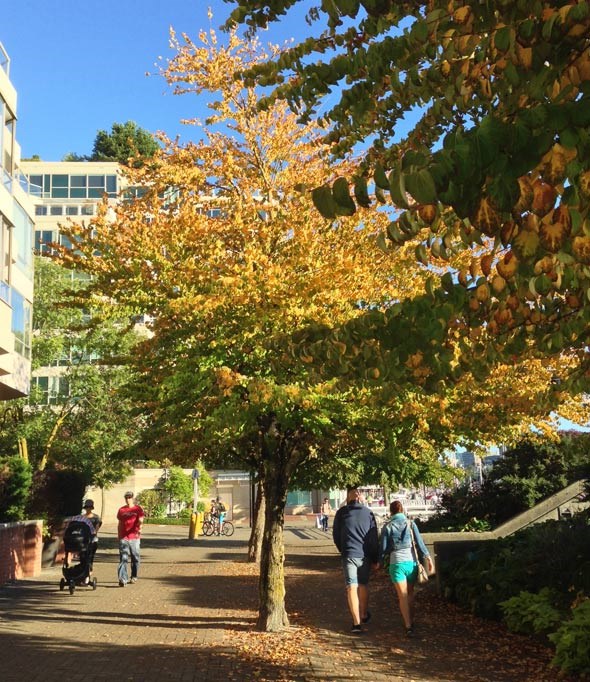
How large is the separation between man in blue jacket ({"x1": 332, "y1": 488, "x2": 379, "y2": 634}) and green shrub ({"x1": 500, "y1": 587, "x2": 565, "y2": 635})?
1.69 meters

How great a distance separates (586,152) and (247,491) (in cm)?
6281

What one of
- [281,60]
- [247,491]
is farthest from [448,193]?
[247,491]

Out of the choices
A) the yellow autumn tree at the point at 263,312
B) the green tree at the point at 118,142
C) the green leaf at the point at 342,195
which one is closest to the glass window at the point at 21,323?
the yellow autumn tree at the point at 263,312

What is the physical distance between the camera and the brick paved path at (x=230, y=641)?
737cm

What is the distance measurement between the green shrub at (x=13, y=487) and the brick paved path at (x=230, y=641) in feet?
12.3

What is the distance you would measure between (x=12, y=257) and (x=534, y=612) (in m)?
14.8

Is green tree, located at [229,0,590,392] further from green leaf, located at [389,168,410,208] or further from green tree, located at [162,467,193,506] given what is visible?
green tree, located at [162,467,193,506]

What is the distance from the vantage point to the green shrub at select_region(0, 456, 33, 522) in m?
18.2

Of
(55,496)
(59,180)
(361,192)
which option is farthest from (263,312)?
(59,180)

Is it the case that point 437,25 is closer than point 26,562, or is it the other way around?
point 437,25

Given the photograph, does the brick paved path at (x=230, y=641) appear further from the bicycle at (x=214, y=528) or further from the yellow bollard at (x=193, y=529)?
the bicycle at (x=214, y=528)

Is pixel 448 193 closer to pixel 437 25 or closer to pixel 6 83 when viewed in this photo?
pixel 437 25

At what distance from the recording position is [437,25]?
3.54 metres

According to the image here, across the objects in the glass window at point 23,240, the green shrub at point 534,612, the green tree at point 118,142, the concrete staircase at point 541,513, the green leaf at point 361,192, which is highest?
the green tree at point 118,142
